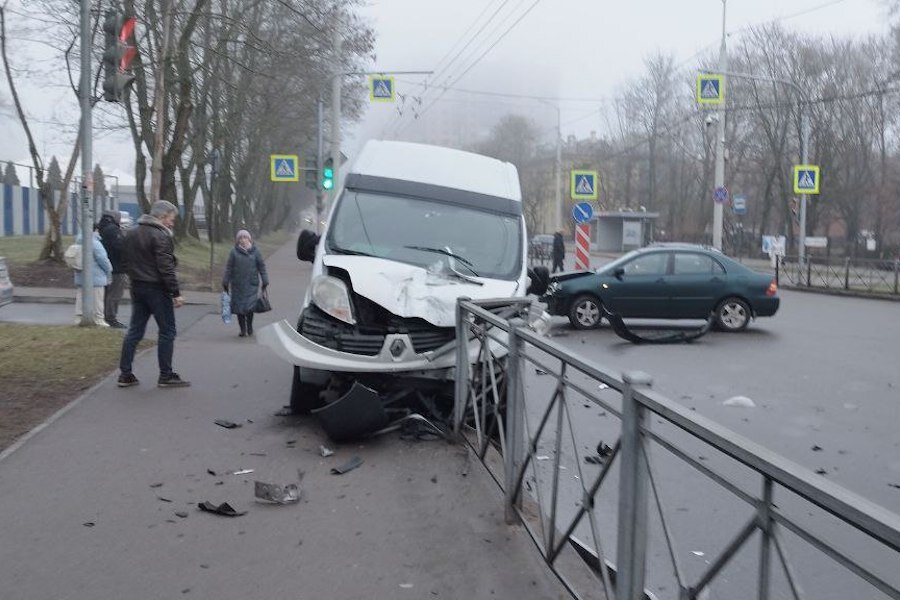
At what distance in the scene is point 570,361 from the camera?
4.08 meters

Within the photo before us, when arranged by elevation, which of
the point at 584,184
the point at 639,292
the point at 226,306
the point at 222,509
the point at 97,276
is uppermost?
the point at 584,184

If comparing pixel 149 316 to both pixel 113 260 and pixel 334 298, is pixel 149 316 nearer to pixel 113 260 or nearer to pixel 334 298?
pixel 334 298

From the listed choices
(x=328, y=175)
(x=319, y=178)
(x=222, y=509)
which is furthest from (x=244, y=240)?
(x=328, y=175)

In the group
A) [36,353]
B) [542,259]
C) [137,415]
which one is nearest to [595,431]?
[137,415]

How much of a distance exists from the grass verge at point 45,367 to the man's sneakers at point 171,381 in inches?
27.6

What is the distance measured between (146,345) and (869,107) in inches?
1837

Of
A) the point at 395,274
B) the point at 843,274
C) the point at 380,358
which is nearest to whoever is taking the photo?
the point at 380,358

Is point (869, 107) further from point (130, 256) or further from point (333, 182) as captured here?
point (130, 256)

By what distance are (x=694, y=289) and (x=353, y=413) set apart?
10.9 m

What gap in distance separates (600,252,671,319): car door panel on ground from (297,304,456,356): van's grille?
9.55 m

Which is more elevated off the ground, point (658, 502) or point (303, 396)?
point (658, 502)

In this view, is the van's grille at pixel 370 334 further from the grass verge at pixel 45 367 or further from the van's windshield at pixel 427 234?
the grass verge at pixel 45 367

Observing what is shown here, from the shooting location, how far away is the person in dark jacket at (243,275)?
13211 mm

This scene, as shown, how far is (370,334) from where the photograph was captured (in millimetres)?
7414
